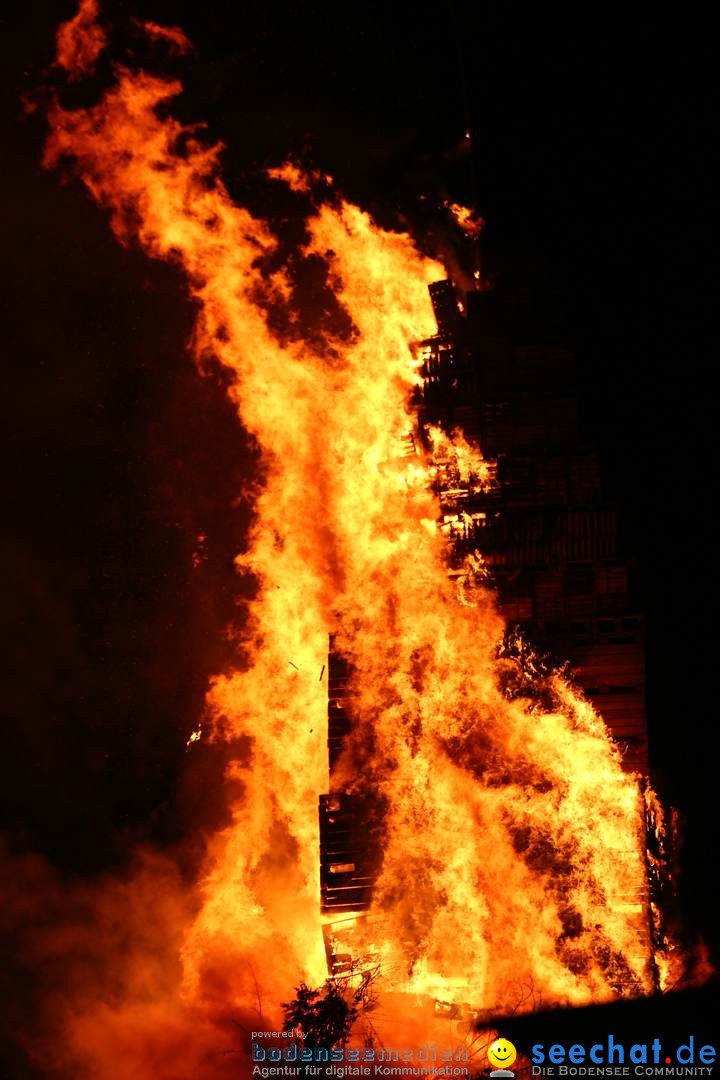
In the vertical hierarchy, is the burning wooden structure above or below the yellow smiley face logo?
above

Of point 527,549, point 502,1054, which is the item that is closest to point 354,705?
point 527,549

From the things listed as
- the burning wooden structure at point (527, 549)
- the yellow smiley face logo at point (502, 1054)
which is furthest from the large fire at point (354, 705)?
the yellow smiley face logo at point (502, 1054)

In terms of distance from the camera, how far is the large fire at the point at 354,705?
923cm

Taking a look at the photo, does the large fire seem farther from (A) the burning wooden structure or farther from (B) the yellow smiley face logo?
(B) the yellow smiley face logo

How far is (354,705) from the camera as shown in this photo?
32.1 feet

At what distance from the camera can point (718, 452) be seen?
1033cm

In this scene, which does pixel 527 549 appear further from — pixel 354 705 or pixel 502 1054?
pixel 502 1054

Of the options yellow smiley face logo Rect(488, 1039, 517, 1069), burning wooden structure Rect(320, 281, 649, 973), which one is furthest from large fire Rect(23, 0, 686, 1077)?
yellow smiley face logo Rect(488, 1039, 517, 1069)

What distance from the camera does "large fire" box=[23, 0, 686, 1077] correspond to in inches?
363

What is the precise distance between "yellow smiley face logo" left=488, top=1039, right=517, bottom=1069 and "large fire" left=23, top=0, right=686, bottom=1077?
483 mm

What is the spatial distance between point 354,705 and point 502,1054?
206 inches

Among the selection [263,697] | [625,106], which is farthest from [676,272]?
[263,697]

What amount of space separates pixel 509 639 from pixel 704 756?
3.79 meters

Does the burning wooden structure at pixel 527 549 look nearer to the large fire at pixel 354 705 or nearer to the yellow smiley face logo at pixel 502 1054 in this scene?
the large fire at pixel 354 705
